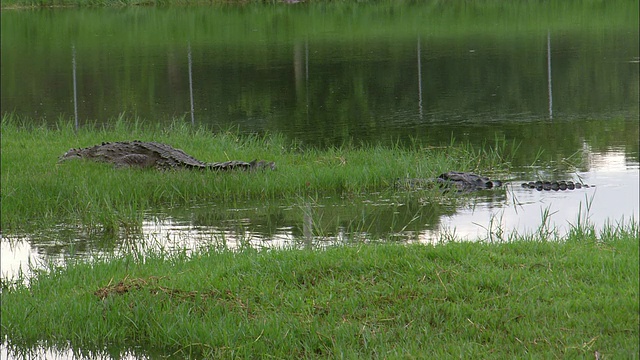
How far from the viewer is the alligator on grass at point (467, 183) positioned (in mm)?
8180

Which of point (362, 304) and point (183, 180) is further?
point (183, 180)

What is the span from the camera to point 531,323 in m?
4.09

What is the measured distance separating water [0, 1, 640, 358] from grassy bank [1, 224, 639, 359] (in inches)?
Result: 21.5

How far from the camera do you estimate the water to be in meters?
7.05

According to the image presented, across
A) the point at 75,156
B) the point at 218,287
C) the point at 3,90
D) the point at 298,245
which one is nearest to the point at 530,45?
the point at 3,90

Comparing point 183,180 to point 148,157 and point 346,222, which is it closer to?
point 148,157

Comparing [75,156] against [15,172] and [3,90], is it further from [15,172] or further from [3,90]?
[3,90]

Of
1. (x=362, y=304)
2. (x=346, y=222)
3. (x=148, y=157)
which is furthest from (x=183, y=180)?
(x=362, y=304)

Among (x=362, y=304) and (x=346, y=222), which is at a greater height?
(x=362, y=304)

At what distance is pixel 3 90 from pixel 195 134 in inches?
336

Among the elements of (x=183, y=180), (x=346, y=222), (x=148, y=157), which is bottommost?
(x=346, y=222)

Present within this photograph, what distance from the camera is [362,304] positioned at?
4441 mm

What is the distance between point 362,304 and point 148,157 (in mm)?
4882

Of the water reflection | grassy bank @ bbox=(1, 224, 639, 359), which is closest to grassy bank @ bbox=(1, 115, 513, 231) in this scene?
the water reflection
